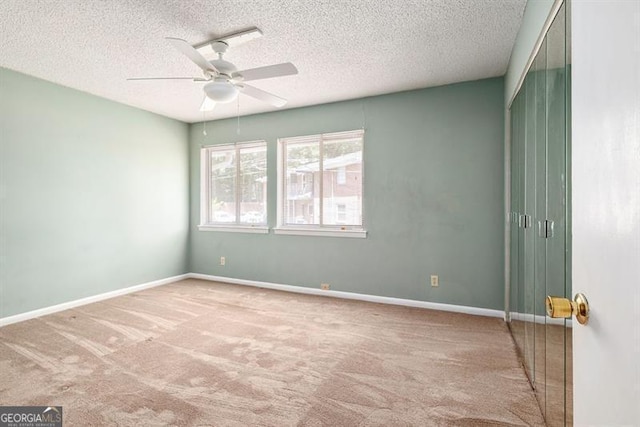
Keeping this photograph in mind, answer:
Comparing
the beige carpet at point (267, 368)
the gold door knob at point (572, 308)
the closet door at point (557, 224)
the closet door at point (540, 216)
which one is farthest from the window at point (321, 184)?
the gold door knob at point (572, 308)

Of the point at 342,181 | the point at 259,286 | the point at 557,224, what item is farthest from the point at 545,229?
the point at 259,286

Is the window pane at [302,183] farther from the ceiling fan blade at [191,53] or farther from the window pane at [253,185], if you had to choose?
the ceiling fan blade at [191,53]

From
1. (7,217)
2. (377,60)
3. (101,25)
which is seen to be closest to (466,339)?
(377,60)

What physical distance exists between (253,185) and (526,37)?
144 inches

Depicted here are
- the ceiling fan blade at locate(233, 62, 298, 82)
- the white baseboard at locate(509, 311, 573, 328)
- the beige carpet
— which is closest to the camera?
the white baseboard at locate(509, 311, 573, 328)

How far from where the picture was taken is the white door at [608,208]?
508 mm

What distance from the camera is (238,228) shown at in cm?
481

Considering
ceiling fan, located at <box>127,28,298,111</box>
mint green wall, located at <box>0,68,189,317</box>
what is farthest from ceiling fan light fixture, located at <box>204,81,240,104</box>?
mint green wall, located at <box>0,68,189,317</box>

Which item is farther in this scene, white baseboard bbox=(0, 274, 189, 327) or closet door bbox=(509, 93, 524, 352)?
white baseboard bbox=(0, 274, 189, 327)

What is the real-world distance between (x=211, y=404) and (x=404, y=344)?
1585mm

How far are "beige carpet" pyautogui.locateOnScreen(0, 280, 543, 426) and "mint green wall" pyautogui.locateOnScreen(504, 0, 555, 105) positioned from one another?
217cm

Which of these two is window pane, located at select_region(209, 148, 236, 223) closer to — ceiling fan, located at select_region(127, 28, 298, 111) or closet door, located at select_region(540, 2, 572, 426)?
ceiling fan, located at select_region(127, 28, 298, 111)

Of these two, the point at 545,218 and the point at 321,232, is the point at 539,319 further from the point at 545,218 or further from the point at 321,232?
the point at 321,232

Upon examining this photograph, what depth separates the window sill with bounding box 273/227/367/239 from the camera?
13.1 ft
